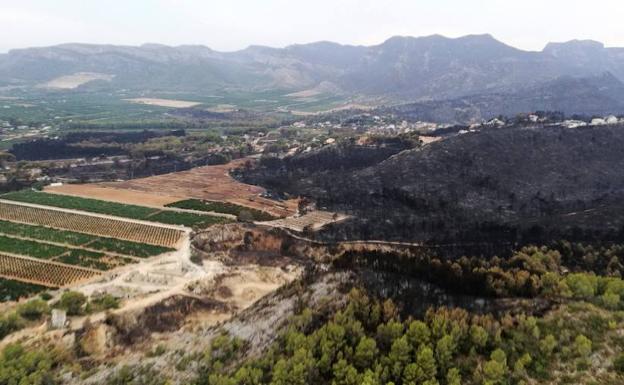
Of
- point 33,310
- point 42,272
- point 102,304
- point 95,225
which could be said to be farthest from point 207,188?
point 33,310

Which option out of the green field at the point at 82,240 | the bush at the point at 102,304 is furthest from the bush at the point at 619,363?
the green field at the point at 82,240

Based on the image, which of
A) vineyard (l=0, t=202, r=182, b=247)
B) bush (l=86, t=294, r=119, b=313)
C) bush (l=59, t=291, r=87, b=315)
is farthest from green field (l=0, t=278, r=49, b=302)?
vineyard (l=0, t=202, r=182, b=247)

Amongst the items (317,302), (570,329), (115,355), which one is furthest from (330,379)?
(115,355)

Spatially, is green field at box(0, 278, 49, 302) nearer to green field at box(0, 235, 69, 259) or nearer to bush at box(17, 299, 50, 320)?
bush at box(17, 299, 50, 320)

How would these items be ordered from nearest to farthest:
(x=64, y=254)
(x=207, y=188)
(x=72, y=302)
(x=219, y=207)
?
(x=72, y=302)
(x=64, y=254)
(x=219, y=207)
(x=207, y=188)

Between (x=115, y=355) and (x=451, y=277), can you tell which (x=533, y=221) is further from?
(x=115, y=355)

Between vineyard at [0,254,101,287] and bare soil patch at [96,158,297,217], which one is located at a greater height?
vineyard at [0,254,101,287]

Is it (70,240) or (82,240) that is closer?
(70,240)

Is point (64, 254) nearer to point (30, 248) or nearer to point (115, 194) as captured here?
point (30, 248)
